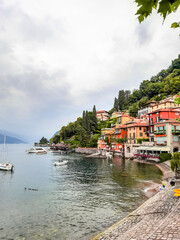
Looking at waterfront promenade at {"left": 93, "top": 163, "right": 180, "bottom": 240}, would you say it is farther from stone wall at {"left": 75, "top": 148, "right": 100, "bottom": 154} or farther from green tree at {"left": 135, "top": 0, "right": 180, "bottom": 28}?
stone wall at {"left": 75, "top": 148, "right": 100, "bottom": 154}

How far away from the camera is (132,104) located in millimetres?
132750

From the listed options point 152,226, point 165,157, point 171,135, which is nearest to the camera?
point 152,226

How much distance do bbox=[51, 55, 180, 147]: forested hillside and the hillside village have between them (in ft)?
42.5

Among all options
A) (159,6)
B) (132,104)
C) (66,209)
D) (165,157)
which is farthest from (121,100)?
(159,6)

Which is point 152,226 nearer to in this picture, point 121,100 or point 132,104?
point 132,104

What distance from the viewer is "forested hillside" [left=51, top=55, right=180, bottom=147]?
104 metres

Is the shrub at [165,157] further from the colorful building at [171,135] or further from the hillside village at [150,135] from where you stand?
the colorful building at [171,135]

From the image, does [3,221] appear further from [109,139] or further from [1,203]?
[109,139]

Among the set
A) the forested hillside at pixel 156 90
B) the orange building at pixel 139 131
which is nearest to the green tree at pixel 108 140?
the orange building at pixel 139 131

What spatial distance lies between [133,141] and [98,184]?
4324 cm

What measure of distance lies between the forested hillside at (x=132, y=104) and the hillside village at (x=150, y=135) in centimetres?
1294

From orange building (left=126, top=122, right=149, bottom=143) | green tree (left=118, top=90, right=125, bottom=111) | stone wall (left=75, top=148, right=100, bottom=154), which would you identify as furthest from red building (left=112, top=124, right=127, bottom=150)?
green tree (left=118, top=90, right=125, bottom=111)

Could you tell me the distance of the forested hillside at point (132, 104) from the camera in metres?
104

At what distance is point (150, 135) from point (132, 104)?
70137 mm
